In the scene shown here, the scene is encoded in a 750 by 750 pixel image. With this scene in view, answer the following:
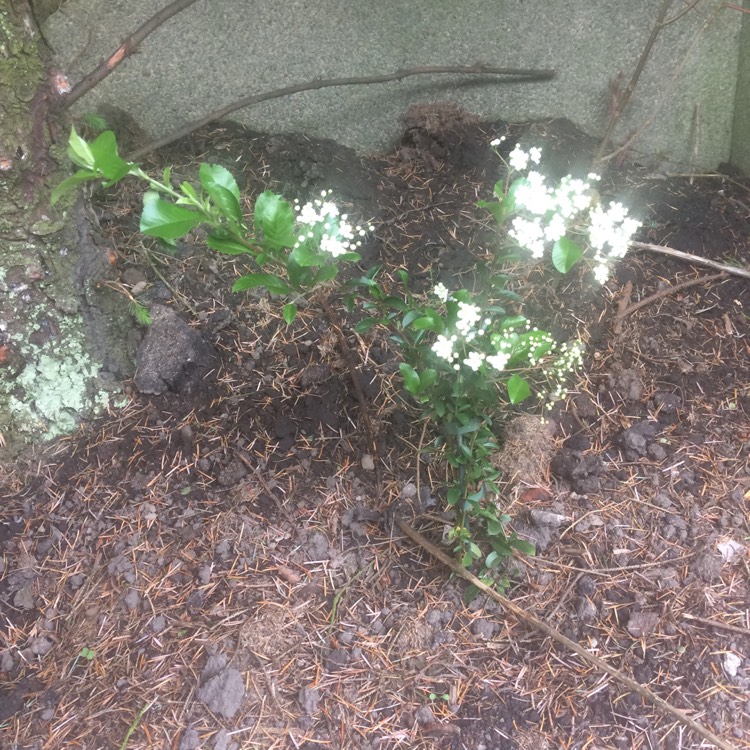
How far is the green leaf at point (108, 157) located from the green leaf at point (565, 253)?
93cm

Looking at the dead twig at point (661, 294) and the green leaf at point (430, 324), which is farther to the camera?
the dead twig at point (661, 294)

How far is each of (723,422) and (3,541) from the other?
2.42m

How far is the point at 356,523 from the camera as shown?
5.97 ft

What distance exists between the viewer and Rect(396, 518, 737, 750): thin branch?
146cm

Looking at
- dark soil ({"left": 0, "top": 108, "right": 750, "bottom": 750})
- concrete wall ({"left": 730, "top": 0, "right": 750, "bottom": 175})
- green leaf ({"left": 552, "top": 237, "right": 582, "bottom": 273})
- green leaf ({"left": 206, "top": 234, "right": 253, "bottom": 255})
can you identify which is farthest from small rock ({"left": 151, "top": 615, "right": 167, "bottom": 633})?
concrete wall ({"left": 730, "top": 0, "right": 750, "bottom": 175})

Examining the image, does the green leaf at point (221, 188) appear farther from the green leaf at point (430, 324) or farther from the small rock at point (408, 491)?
the small rock at point (408, 491)

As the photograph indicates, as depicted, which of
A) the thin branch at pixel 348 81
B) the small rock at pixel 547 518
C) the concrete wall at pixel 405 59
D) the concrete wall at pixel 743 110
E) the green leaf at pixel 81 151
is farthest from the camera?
the concrete wall at pixel 743 110

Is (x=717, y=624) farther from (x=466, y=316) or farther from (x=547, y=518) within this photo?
(x=466, y=316)

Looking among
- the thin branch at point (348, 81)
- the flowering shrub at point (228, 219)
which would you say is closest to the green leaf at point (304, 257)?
the flowering shrub at point (228, 219)

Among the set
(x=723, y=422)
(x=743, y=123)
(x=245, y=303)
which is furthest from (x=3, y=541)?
(x=743, y=123)

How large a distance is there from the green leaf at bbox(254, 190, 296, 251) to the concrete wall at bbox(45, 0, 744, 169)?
1.43 m

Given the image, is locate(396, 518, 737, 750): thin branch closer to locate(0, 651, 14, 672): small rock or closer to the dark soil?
the dark soil

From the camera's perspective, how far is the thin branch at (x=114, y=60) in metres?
1.77

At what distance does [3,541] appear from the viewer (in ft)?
5.80
